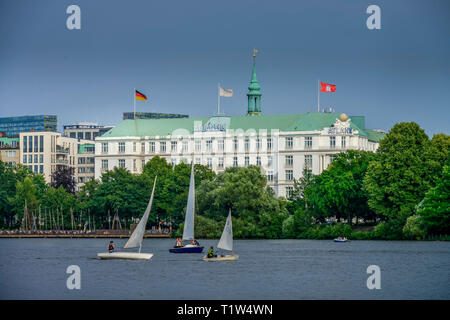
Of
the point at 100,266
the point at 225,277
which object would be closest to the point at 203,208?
the point at 100,266

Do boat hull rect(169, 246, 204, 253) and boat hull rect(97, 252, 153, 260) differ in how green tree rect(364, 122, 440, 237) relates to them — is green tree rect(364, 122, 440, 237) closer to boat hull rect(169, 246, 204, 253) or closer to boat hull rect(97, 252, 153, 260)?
boat hull rect(169, 246, 204, 253)

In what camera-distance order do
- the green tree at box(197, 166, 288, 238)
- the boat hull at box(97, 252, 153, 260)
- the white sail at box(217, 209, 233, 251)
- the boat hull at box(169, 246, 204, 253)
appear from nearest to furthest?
the white sail at box(217, 209, 233, 251), the boat hull at box(97, 252, 153, 260), the boat hull at box(169, 246, 204, 253), the green tree at box(197, 166, 288, 238)

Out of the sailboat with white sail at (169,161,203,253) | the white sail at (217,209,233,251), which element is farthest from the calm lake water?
the white sail at (217,209,233,251)

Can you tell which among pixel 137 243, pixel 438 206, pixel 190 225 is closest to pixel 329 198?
pixel 438 206

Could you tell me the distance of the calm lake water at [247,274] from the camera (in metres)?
88.2

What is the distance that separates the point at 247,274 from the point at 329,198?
6361 cm

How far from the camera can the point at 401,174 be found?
15375 cm

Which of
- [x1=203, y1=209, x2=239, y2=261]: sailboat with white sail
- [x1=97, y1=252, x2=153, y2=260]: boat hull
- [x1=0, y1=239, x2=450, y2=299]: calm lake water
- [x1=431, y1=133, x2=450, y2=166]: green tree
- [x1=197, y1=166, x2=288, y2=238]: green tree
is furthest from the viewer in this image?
[x1=197, y1=166, x2=288, y2=238]: green tree

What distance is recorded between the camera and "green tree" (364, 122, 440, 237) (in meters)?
152

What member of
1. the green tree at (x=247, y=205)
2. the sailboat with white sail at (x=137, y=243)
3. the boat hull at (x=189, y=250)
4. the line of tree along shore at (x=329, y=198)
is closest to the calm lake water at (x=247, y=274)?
the boat hull at (x=189, y=250)

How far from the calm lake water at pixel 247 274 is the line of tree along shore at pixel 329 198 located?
867cm

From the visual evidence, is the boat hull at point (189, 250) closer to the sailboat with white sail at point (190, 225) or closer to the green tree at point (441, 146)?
the sailboat with white sail at point (190, 225)

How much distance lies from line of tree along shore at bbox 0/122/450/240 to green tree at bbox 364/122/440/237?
0.13 m
